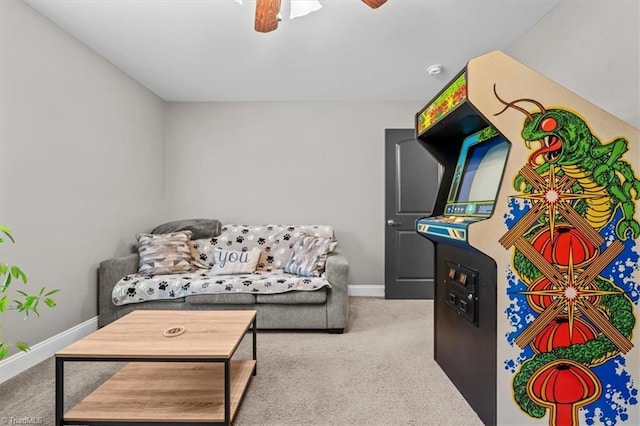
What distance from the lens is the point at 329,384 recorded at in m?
2.05

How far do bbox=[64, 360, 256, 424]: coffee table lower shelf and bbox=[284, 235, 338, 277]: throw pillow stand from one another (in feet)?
3.88

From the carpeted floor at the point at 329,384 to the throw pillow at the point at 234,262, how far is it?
0.71 metres

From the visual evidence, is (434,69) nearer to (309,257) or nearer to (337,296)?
(309,257)

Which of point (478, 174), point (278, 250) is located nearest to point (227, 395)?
point (478, 174)

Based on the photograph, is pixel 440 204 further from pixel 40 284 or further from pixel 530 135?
pixel 40 284

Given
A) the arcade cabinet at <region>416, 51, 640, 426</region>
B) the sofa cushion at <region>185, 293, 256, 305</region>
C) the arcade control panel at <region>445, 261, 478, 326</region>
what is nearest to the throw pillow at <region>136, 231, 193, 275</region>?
the sofa cushion at <region>185, 293, 256, 305</region>

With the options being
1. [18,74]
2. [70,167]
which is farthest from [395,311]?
[18,74]

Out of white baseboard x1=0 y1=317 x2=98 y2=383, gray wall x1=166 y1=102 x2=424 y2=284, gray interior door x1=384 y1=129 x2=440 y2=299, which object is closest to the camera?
white baseboard x1=0 y1=317 x2=98 y2=383

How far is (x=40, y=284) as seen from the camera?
2.37 m

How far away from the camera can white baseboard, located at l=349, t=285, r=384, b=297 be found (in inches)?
166

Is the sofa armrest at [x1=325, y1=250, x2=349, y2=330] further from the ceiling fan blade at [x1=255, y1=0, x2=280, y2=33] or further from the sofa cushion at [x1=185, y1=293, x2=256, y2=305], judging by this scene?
the ceiling fan blade at [x1=255, y1=0, x2=280, y2=33]

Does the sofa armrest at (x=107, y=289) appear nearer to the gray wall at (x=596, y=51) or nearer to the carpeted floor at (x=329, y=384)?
the carpeted floor at (x=329, y=384)

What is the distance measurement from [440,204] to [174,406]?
187 cm

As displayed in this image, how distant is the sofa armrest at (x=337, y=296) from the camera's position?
2.92 meters
